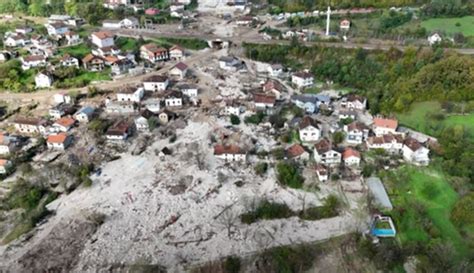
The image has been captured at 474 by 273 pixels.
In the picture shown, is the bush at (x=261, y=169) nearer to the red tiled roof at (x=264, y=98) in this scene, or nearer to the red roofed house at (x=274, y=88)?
the red tiled roof at (x=264, y=98)

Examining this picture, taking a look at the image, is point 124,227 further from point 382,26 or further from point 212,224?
point 382,26

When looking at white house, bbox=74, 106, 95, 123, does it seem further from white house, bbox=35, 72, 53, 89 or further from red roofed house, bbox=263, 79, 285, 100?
red roofed house, bbox=263, 79, 285, 100

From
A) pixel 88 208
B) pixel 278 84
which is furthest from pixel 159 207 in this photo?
pixel 278 84

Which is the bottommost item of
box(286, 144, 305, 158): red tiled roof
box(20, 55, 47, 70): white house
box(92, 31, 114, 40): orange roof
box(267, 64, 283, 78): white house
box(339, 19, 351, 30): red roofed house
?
box(286, 144, 305, 158): red tiled roof

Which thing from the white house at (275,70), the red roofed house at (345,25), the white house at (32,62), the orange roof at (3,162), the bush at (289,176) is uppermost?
the red roofed house at (345,25)

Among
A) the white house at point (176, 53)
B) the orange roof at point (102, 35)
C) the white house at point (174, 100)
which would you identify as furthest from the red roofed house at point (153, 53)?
the white house at point (174, 100)

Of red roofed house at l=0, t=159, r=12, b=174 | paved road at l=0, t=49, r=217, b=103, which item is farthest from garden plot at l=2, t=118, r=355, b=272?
paved road at l=0, t=49, r=217, b=103
